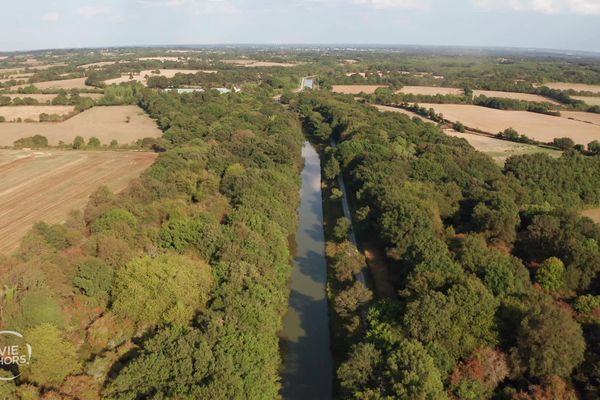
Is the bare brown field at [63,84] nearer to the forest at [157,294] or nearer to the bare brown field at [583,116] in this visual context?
the forest at [157,294]

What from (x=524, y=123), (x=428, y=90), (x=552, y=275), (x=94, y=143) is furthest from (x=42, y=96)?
(x=552, y=275)

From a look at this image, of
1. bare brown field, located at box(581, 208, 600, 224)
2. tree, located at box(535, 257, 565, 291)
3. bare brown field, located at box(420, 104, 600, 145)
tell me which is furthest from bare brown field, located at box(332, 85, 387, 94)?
tree, located at box(535, 257, 565, 291)

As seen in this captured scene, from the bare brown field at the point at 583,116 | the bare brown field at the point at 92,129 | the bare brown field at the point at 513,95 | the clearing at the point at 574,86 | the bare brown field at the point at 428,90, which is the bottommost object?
the bare brown field at the point at 92,129

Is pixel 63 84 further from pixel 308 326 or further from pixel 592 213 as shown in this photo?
pixel 592 213

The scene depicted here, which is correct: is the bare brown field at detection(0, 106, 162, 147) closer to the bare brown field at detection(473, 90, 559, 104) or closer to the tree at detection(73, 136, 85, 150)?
the tree at detection(73, 136, 85, 150)

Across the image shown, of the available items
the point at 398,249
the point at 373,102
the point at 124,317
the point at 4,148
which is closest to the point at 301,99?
the point at 373,102

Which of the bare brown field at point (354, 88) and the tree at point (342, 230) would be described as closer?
the tree at point (342, 230)

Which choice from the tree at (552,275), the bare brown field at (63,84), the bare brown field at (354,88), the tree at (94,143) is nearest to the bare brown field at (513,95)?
the bare brown field at (354,88)
